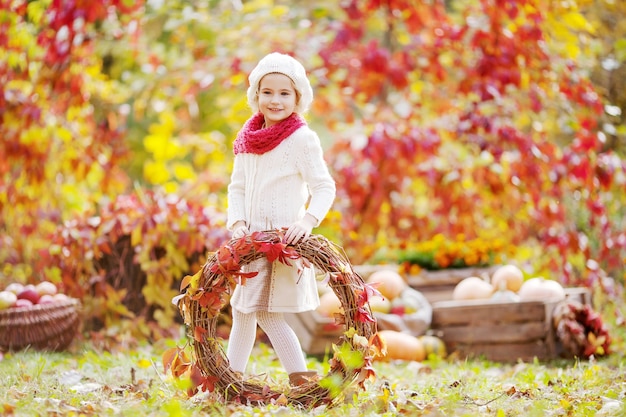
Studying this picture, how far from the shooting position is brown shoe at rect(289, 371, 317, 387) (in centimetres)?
308

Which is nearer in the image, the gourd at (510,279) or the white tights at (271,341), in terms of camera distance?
the white tights at (271,341)

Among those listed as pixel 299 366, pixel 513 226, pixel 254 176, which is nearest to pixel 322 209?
pixel 254 176

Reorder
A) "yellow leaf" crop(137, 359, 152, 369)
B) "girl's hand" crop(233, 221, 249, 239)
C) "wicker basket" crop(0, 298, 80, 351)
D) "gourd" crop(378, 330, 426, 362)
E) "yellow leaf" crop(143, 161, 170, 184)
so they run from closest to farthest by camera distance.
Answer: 1. "girl's hand" crop(233, 221, 249, 239)
2. "yellow leaf" crop(137, 359, 152, 369)
3. "wicker basket" crop(0, 298, 80, 351)
4. "gourd" crop(378, 330, 426, 362)
5. "yellow leaf" crop(143, 161, 170, 184)

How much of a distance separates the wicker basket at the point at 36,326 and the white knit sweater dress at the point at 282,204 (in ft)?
5.42

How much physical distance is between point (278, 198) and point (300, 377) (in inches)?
29.6

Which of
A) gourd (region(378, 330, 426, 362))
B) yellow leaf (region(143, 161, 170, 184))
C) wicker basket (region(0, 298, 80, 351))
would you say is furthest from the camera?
yellow leaf (region(143, 161, 170, 184))

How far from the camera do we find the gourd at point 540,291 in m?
4.83

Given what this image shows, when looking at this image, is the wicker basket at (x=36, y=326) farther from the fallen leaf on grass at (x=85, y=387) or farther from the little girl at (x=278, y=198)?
the little girl at (x=278, y=198)

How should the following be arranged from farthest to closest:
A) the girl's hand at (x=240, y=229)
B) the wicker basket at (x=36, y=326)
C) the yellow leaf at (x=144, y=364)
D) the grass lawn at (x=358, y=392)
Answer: the wicker basket at (x=36, y=326) → the yellow leaf at (x=144, y=364) → the girl's hand at (x=240, y=229) → the grass lawn at (x=358, y=392)

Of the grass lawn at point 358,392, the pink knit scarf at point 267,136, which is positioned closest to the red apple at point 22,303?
the grass lawn at point 358,392

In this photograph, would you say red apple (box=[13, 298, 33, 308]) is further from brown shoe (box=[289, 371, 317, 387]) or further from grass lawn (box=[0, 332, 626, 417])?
brown shoe (box=[289, 371, 317, 387])

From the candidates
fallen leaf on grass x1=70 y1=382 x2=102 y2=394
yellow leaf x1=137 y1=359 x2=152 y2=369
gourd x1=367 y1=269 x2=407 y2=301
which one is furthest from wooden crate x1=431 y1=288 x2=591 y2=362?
fallen leaf on grass x1=70 y1=382 x2=102 y2=394

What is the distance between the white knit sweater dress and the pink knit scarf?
3cm

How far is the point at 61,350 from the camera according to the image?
4.55 m
